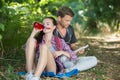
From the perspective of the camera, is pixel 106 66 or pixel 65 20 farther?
pixel 106 66

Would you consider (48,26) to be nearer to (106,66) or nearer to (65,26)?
(65,26)

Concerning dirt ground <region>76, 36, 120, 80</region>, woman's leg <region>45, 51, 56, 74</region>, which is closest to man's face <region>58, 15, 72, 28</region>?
woman's leg <region>45, 51, 56, 74</region>

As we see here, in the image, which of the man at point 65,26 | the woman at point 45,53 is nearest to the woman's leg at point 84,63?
the man at point 65,26

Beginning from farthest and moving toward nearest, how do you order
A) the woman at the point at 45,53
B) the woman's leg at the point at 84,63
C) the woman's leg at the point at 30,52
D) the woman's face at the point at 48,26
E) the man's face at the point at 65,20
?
the woman's leg at the point at 84,63 → the man's face at the point at 65,20 → the woman's face at the point at 48,26 → the woman's leg at the point at 30,52 → the woman at the point at 45,53

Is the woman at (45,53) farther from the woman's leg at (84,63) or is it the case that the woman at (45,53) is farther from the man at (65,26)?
the woman's leg at (84,63)

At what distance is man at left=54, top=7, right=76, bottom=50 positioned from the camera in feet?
19.9

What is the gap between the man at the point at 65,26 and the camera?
6.07m

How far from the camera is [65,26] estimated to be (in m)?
6.18

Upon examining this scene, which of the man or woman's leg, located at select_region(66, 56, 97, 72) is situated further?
woman's leg, located at select_region(66, 56, 97, 72)

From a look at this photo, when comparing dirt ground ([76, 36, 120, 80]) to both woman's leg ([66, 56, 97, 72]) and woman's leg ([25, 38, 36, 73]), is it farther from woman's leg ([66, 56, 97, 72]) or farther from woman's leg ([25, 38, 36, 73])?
woman's leg ([25, 38, 36, 73])

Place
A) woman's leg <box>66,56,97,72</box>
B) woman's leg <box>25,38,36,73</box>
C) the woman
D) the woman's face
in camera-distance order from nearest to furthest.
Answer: the woman, woman's leg <box>25,38,36,73</box>, the woman's face, woman's leg <box>66,56,97,72</box>

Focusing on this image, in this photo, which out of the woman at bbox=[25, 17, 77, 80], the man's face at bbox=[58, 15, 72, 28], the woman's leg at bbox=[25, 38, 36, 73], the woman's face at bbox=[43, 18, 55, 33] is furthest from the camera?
the man's face at bbox=[58, 15, 72, 28]

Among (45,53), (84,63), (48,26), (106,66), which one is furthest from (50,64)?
(106,66)

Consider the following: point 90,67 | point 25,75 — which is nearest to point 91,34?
point 90,67
